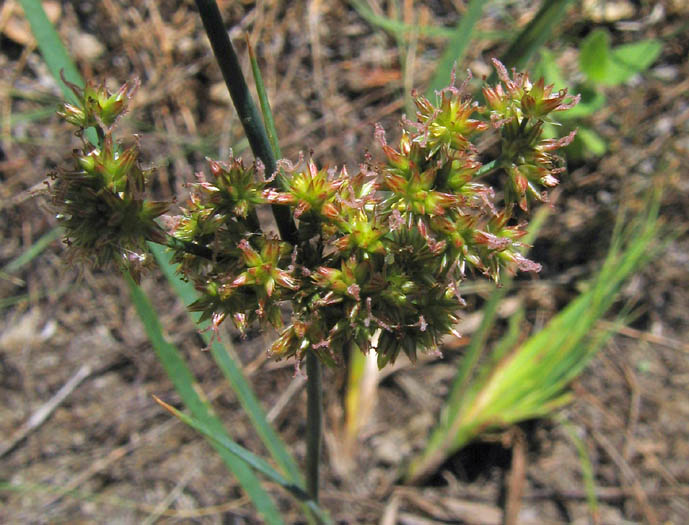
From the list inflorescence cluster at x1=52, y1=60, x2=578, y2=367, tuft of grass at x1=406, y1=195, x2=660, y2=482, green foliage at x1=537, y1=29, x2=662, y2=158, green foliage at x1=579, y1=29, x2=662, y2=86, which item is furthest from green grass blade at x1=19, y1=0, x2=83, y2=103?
green foliage at x1=579, y1=29, x2=662, y2=86

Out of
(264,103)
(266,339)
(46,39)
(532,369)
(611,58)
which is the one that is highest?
(46,39)

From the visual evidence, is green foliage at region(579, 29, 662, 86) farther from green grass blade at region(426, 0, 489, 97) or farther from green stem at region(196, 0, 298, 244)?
green stem at region(196, 0, 298, 244)

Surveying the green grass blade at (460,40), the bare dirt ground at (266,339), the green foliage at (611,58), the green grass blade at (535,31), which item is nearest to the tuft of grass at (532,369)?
the bare dirt ground at (266,339)

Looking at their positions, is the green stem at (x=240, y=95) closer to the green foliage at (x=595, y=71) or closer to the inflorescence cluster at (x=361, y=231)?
the inflorescence cluster at (x=361, y=231)

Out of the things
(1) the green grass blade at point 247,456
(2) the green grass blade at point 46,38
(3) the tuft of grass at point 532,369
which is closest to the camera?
(1) the green grass blade at point 247,456

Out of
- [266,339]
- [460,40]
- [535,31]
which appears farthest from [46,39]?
[266,339]

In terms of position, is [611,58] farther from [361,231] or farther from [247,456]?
[247,456]

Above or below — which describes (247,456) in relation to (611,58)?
above
